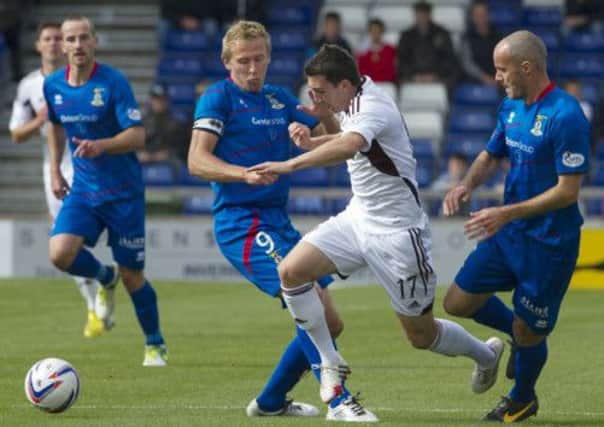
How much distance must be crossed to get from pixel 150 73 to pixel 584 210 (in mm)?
8862

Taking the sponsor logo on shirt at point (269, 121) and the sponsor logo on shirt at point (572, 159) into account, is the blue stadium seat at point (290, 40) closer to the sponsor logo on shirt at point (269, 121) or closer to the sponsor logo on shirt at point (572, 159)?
the sponsor logo on shirt at point (269, 121)

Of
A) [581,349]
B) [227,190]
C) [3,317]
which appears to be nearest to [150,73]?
[3,317]

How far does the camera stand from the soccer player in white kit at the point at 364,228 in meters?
8.63

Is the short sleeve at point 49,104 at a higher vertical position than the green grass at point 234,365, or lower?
higher

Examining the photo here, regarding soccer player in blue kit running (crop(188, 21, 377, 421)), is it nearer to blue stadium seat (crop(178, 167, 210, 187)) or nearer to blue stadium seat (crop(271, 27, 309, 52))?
blue stadium seat (crop(178, 167, 210, 187))

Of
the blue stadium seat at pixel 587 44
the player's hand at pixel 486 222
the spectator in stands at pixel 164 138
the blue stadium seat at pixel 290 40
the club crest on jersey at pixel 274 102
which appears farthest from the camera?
the blue stadium seat at pixel 290 40

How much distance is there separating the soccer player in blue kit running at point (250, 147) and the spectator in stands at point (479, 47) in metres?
13.3

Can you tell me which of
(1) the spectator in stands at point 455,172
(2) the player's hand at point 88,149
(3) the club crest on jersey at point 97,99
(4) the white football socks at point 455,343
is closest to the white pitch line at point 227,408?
(4) the white football socks at point 455,343

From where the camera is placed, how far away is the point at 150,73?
2617cm

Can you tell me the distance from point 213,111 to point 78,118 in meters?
2.36

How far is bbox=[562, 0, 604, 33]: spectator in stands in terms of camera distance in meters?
24.2

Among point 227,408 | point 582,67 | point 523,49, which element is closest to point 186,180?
point 582,67

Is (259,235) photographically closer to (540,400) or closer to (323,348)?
(323,348)

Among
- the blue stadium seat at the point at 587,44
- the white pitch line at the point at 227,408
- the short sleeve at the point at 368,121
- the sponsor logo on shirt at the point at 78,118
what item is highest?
the short sleeve at the point at 368,121
